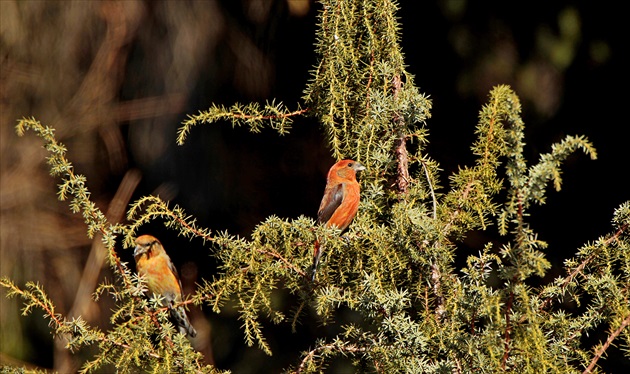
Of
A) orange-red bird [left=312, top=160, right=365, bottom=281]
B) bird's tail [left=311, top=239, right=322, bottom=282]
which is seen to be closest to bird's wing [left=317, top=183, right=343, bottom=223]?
orange-red bird [left=312, top=160, right=365, bottom=281]

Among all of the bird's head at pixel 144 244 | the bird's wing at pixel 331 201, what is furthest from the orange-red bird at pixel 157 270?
the bird's wing at pixel 331 201

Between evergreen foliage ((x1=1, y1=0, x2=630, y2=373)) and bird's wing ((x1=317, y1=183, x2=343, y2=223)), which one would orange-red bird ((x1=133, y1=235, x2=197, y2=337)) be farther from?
evergreen foliage ((x1=1, y1=0, x2=630, y2=373))

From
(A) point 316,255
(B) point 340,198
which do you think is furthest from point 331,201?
(A) point 316,255

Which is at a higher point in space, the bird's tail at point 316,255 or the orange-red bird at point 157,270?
the orange-red bird at point 157,270

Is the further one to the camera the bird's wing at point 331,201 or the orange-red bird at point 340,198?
the bird's wing at point 331,201

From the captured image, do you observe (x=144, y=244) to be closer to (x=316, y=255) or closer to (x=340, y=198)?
(x=340, y=198)

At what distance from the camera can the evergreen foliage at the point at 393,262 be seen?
129 centimetres

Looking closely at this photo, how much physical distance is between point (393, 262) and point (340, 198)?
0.89 metres

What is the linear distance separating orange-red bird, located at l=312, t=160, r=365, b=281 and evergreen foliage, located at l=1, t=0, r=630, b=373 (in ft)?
1.23

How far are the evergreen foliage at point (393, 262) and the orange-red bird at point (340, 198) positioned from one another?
1.23 feet

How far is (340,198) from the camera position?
243 centimetres

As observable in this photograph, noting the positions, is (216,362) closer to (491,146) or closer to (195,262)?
(195,262)

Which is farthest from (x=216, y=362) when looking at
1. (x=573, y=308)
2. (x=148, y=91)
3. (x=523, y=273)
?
(x=523, y=273)

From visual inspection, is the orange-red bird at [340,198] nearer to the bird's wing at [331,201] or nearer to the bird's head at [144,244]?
the bird's wing at [331,201]
